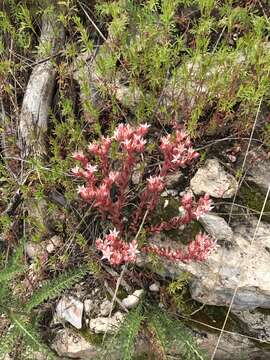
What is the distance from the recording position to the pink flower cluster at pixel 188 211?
9.89ft

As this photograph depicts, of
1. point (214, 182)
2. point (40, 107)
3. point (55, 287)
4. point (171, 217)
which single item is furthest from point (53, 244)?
point (214, 182)

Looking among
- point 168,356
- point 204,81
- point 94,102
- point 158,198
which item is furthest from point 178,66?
point 168,356

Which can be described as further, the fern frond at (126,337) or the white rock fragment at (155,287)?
the white rock fragment at (155,287)

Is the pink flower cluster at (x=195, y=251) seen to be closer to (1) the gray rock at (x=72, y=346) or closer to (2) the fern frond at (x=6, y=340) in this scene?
(1) the gray rock at (x=72, y=346)

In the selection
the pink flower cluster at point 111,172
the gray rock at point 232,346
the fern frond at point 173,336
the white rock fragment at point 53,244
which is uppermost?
the pink flower cluster at point 111,172

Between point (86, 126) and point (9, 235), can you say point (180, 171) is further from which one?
point (9, 235)

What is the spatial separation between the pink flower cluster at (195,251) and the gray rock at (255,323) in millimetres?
530

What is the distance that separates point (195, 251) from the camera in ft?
9.75

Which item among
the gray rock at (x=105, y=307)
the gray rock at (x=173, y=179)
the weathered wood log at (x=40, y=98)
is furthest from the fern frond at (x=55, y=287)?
the weathered wood log at (x=40, y=98)

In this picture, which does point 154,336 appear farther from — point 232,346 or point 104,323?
point 232,346

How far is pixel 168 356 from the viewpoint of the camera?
309 centimetres

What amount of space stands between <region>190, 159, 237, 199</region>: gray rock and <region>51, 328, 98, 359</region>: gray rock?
127 cm

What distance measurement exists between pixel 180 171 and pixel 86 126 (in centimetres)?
82

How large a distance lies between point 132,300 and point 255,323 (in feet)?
2.70
